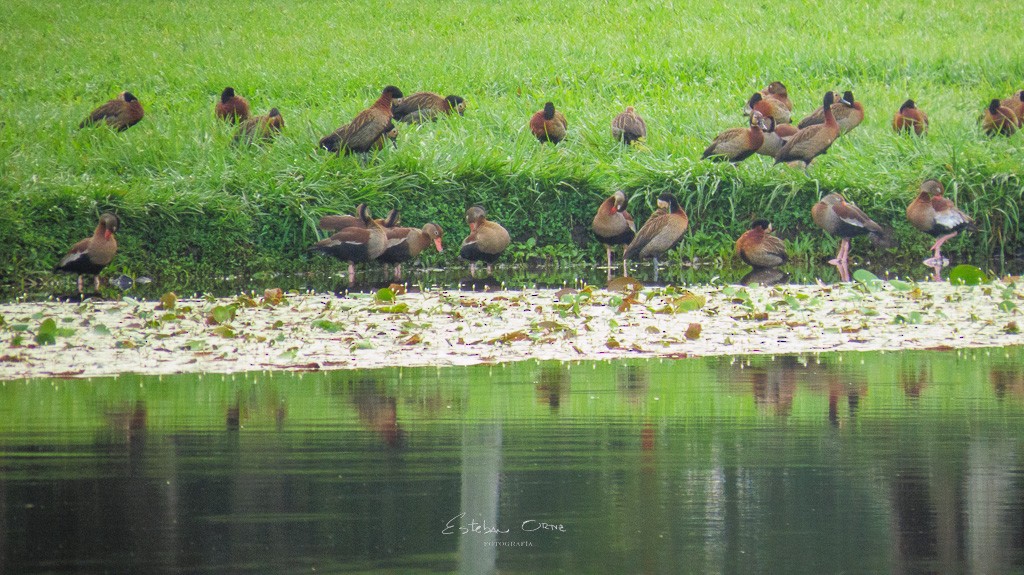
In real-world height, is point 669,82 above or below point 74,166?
above

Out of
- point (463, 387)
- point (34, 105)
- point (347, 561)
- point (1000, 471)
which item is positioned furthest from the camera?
point (34, 105)

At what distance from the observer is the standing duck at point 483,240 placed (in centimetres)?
1328

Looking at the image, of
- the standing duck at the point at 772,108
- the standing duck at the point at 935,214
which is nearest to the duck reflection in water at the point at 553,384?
the standing duck at the point at 935,214

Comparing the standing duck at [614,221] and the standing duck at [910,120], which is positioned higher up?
the standing duck at [910,120]

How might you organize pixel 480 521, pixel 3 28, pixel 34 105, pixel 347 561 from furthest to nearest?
1. pixel 3 28
2. pixel 34 105
3. pixel 480 521
4. pixel 347 561

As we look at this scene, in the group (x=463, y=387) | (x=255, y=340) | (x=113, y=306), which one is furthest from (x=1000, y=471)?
(x=113, y=306)

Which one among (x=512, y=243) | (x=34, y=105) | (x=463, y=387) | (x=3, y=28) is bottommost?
(x=463, y=387)

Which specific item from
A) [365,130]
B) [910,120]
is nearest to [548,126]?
[365,130]

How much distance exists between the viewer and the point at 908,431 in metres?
5.98

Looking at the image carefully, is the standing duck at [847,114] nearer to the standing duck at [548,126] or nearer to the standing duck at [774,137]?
the standing duck at [774,137]

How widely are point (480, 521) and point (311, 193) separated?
1002cm

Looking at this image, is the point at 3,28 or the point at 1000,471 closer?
the point at 1000,471

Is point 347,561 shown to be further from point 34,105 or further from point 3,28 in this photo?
point 3,28

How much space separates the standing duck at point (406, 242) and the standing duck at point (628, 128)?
3559mm
